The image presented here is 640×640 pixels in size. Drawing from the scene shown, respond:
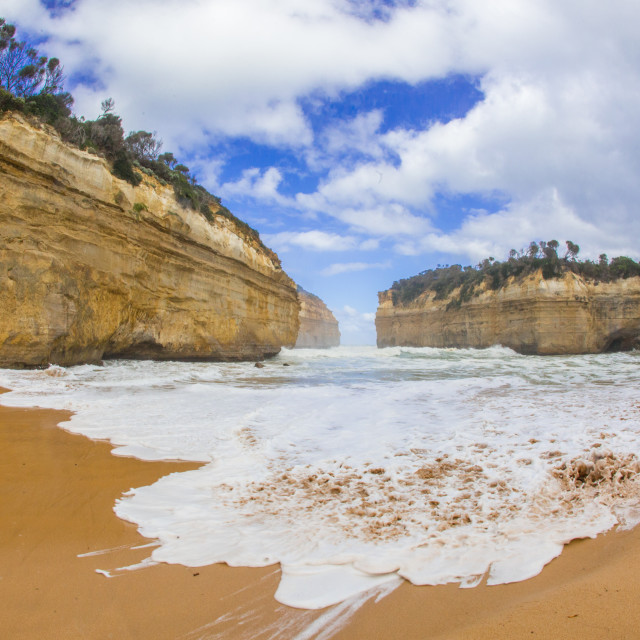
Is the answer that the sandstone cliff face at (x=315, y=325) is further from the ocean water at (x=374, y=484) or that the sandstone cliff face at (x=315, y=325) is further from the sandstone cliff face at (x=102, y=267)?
the ocean water at (x=374, y=484)

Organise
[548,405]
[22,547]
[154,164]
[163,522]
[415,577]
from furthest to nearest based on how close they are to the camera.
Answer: [154,164], [548,405], [163,522], [22,547], [415,577]

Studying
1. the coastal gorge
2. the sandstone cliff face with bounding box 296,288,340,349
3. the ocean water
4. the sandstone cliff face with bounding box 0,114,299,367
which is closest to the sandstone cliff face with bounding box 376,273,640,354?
the coastal gorge

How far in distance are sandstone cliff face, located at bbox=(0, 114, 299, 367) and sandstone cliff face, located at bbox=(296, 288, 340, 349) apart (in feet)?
144

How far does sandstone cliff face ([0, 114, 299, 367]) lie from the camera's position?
1000 centimetres

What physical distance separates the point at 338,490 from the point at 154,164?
57.4 feet

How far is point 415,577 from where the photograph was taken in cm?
186

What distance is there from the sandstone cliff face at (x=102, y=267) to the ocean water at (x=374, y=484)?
14.4ft

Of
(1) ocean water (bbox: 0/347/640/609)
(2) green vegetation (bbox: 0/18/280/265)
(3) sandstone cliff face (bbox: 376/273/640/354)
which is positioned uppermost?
(2) green vegetation (bbox: 0/18/280/265)

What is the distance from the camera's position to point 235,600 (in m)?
1.74

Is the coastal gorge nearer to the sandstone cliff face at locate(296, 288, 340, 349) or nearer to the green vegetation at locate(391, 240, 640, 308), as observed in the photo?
the green vegetation at locate(391, 240, 640, 308)

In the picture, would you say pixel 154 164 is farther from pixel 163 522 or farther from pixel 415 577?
pixel 415 577

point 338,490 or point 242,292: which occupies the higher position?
point 242,292

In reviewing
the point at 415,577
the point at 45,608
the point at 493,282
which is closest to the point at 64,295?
the point at 45,608

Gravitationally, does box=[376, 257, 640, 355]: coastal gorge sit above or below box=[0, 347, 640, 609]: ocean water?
above
